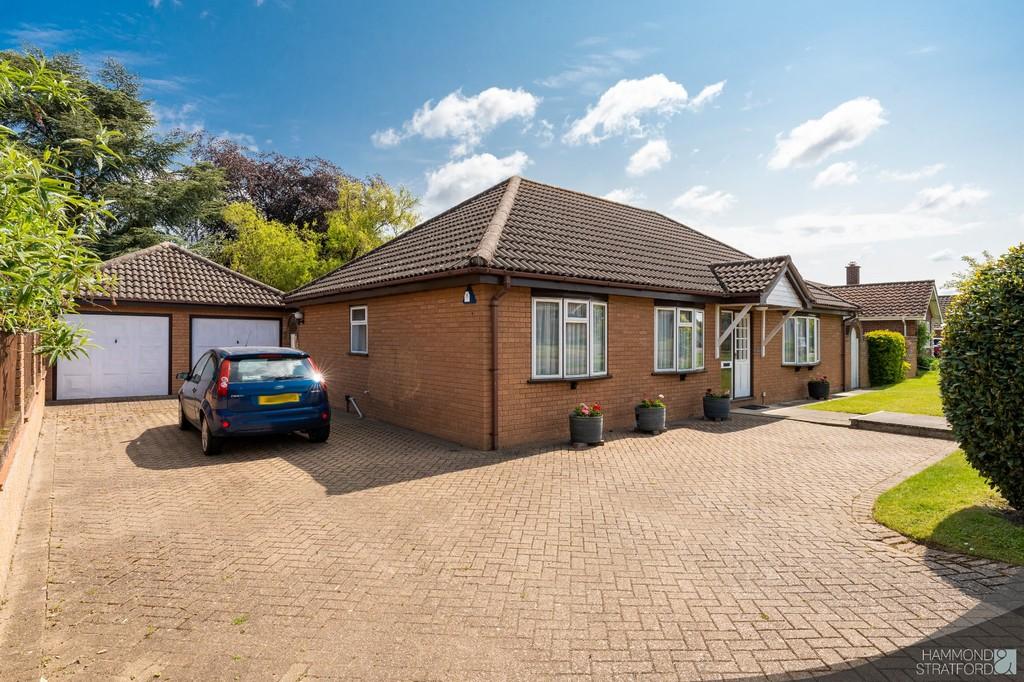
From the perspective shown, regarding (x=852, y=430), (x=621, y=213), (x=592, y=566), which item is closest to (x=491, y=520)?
(x=592, y=566)

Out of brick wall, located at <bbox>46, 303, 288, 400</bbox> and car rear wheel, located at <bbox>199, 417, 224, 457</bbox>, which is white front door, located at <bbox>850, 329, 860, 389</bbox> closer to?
car rear wheel, located at <bbox>199, 417, 224, 457</bbox>

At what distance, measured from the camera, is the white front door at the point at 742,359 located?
47.2ft

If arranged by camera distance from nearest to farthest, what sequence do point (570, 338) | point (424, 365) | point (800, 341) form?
point (570, 338) → point (424, 365) → point (800, 341)

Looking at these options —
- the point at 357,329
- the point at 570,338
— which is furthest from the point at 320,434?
the point at 570,338

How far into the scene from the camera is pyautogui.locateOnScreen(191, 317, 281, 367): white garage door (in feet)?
55.1

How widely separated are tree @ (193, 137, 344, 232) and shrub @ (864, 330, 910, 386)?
29.7m

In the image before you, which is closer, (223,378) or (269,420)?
(223,378)

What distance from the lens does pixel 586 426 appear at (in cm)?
928

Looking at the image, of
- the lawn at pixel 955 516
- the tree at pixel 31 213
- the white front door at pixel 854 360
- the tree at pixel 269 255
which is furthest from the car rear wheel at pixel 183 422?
the white front door at pixel 854 360

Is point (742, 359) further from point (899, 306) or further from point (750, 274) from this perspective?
point (899, 306)

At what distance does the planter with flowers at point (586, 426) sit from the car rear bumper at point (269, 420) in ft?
14.4

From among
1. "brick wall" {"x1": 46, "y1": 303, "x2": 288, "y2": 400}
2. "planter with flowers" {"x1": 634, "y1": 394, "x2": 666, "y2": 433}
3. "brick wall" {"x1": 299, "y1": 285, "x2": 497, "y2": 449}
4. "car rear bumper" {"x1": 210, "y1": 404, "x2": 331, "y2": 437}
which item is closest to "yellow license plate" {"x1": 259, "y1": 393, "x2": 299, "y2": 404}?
"car rear bumper" {"x1": 210, "y1": 404, "x2": 331, "y2": 437}

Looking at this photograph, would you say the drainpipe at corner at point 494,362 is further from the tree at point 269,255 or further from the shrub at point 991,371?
the tree at point 269,255

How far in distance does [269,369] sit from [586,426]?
18.1 ft
